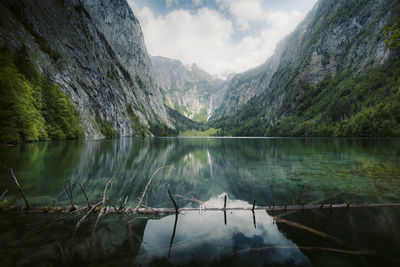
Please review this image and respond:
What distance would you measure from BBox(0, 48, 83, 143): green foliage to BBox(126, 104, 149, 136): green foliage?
83377 millimetres

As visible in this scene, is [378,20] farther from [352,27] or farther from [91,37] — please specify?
[91,37]

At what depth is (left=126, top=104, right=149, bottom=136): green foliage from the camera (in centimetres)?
14835

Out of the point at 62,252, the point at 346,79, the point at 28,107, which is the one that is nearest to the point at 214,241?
the point at 62,252

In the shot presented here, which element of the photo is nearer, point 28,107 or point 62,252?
point 62,252

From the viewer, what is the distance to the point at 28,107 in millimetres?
42625

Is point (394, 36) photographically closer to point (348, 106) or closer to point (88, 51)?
point (88, 51)

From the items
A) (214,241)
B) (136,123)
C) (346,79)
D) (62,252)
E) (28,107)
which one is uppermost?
(346,79)

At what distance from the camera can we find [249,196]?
39.8 feet

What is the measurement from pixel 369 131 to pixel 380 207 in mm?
106114

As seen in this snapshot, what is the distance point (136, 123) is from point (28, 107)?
110404 mm

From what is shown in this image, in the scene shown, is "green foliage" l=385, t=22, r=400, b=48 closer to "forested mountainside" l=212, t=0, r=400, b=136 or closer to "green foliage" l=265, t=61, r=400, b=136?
"forested mountainside" l=212, t=0, r=400, b=136

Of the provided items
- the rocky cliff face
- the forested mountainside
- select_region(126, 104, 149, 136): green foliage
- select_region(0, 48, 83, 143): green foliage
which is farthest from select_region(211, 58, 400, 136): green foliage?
the rocky cliff face

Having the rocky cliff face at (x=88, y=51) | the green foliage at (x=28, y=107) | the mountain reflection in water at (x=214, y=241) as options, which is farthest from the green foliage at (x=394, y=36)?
the rocky cliff face at (x=88, y=51)

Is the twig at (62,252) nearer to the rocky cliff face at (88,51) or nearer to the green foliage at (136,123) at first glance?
the rocky cliff face at (88,51)
